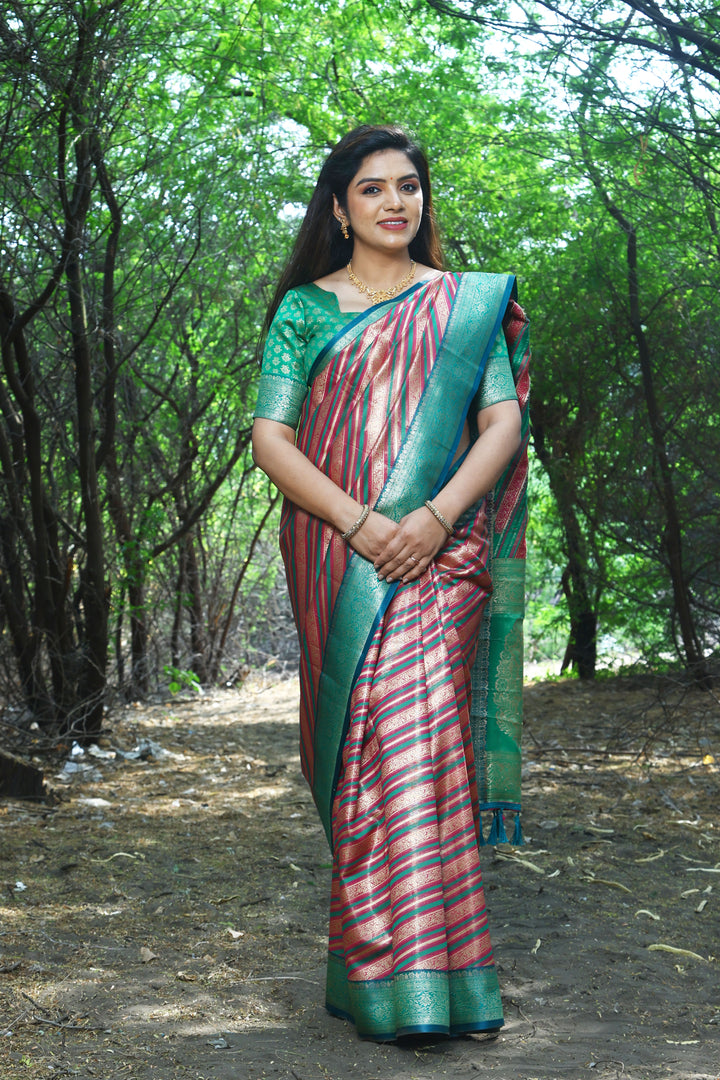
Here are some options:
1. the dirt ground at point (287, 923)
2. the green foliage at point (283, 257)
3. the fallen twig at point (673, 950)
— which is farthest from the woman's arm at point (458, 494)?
the green foliage at point (283, 257)

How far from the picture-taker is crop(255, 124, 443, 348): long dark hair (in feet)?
9.33

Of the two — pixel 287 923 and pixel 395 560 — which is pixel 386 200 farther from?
pixel 287 923

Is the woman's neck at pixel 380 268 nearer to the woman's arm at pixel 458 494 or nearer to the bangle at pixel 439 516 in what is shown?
the woman's arm at pixel 458 494

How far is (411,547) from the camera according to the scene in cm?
255

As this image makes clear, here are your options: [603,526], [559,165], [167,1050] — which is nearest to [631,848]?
[167,1050]

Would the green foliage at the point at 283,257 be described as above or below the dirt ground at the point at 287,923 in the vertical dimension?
above

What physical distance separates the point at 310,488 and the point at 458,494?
0.36 meters

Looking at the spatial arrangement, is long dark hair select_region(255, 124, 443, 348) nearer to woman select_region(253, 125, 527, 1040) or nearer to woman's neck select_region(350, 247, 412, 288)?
woman select_region(253, 125, 527, 1040)

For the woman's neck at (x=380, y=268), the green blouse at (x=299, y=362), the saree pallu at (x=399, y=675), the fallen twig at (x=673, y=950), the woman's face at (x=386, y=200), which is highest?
the woman's face at (x=386, y=200)

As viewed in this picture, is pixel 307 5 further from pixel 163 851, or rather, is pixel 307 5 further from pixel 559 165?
pixel 163 851

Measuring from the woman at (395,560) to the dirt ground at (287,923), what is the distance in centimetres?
24

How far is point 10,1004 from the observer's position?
2.49 meters

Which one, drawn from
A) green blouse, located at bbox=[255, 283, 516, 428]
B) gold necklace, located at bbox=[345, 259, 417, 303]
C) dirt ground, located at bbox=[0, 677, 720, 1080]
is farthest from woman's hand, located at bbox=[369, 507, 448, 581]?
dirt ground, located at bbox=[0, 677, 720, 1080]

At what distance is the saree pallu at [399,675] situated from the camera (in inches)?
94.0
